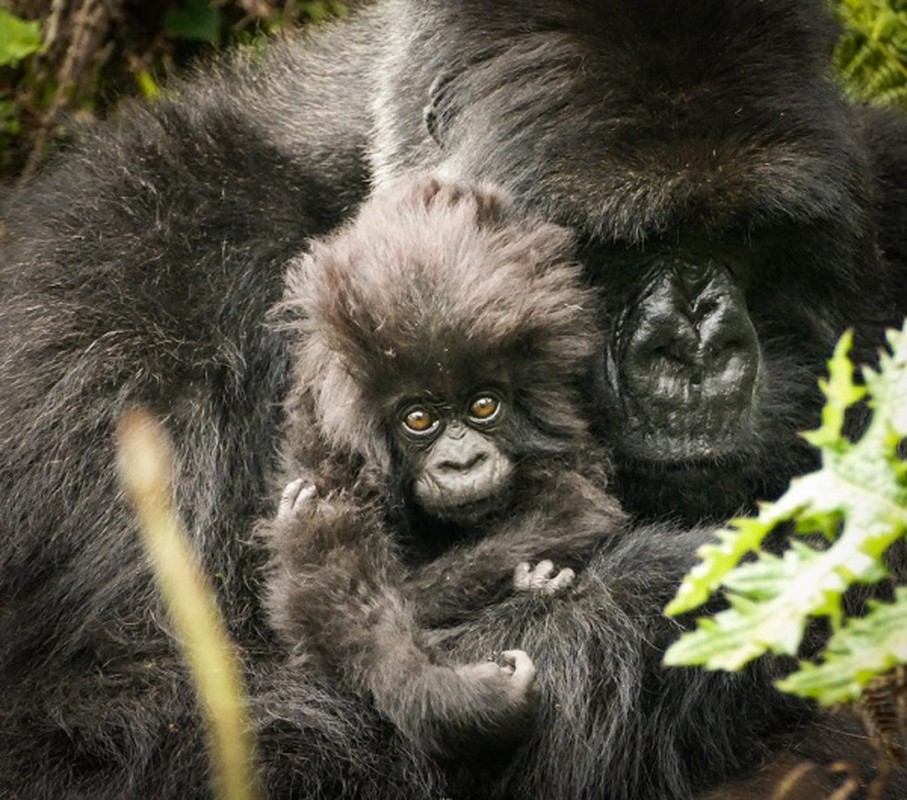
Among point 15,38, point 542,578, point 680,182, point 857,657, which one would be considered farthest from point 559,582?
point 15,38

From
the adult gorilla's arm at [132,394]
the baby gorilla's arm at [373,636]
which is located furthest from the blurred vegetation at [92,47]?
the baby gorilla's arm at [373,636]

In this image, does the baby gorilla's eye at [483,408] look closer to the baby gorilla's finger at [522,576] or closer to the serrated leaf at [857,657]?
the baby gorilla's finger at [522,576]

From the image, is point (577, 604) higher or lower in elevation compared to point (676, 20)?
lower

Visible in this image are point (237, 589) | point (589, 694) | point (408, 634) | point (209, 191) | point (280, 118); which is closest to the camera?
point (408, 634)

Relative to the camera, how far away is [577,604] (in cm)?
380

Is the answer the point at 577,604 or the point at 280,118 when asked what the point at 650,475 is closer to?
the point at 577,604

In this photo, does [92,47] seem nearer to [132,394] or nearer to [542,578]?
[132,394]

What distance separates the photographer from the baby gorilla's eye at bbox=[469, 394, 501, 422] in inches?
143

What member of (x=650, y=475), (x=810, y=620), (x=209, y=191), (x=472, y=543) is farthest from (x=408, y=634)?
(x=209, y=191)

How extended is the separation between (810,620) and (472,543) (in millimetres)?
912

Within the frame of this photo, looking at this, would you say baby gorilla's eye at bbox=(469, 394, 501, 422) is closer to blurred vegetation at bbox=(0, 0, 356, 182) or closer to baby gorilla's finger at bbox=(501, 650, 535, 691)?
baby gorilla's finger at bbox=(501, 650, 535, 691)

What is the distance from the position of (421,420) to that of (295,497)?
353mm

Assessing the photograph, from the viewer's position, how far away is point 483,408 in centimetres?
362

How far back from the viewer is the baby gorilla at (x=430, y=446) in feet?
11.7
